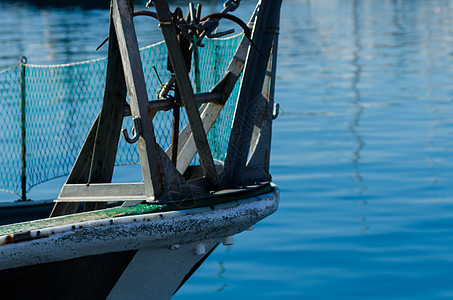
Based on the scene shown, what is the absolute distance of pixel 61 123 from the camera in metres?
16.3

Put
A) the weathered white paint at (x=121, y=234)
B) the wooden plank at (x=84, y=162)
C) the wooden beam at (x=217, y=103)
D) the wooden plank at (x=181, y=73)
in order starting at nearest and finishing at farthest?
the weathered white paint at (x=121, y=234) < the wooden plank at (x=181, y=73) < the wooden plank at (x=84, y=162) < the wooden beam at (x=217, y=103)

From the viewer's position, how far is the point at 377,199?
34.3 feet

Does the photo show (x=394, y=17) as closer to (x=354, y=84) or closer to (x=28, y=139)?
(x=354, y=84)

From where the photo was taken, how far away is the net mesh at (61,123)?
892cm

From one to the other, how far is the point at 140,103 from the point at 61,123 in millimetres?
11976

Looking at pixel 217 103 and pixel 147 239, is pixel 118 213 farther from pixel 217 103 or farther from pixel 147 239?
pixel 217 103

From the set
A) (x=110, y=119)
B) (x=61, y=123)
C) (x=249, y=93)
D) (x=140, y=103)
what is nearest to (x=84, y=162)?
(x=110, y=119)

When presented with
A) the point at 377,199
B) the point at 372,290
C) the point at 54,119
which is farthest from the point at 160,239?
the point at 54,119

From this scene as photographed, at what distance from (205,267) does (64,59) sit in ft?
64.9

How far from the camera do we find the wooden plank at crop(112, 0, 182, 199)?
4617mm

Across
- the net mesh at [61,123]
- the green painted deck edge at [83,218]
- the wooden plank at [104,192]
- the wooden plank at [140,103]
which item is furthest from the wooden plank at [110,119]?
the net mesh at [61,123]

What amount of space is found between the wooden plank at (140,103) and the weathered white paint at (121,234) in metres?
0.20

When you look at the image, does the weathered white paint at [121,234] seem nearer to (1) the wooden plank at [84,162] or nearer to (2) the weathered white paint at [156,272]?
(2) the weathered white paint at [156,272]

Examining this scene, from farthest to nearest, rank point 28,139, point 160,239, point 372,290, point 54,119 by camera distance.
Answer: point 54,119 < point 28,139 < point 372,290 < point 160,239
